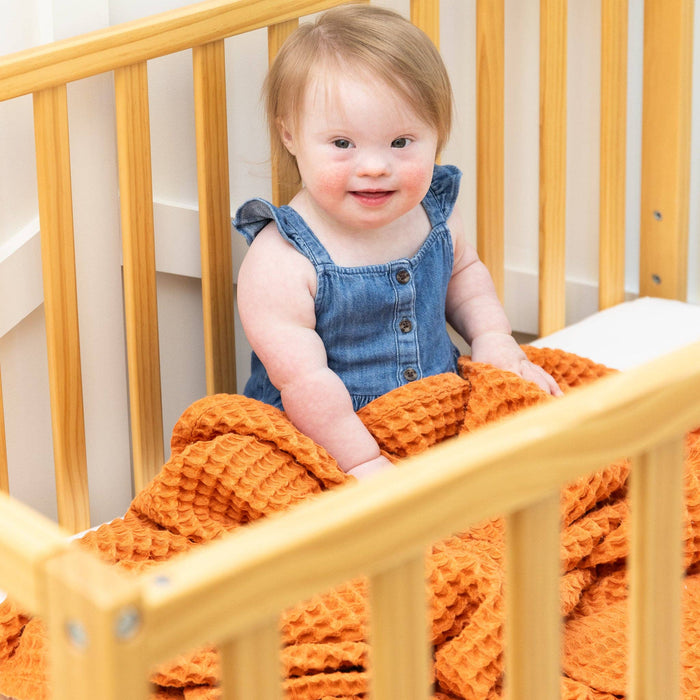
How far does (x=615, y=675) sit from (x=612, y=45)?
34.8 inches

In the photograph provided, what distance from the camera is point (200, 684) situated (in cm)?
84

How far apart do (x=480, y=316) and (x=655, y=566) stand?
751 mm

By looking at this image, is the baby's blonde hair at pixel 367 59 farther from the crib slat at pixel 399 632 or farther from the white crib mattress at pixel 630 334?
the crib slat at pixel 399 632

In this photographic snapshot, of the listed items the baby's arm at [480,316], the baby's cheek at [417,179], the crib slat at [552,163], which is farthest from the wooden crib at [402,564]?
the crib slat at [552,163]

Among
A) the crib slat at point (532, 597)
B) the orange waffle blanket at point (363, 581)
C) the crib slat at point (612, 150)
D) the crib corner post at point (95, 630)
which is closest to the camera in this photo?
the crib corner post at point (95, 630)

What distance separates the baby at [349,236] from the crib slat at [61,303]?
179mm

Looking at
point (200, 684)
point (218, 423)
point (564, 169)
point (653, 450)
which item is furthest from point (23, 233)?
point (653, 450)

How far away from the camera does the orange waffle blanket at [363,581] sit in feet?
2.77

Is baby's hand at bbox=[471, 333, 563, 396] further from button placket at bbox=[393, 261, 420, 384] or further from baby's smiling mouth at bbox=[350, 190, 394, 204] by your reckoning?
baby's smiling mouth at bbox=[350, 190, 394, 204]

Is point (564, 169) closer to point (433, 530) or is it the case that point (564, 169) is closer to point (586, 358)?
point (586, 358)

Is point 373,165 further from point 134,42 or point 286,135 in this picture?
point 134,42

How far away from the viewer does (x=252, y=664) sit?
461 millimetres

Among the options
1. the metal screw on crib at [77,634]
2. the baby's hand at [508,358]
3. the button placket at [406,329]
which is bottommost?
the baby's hand at [508,358]

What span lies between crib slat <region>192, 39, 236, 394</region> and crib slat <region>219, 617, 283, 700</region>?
32.3 inches
